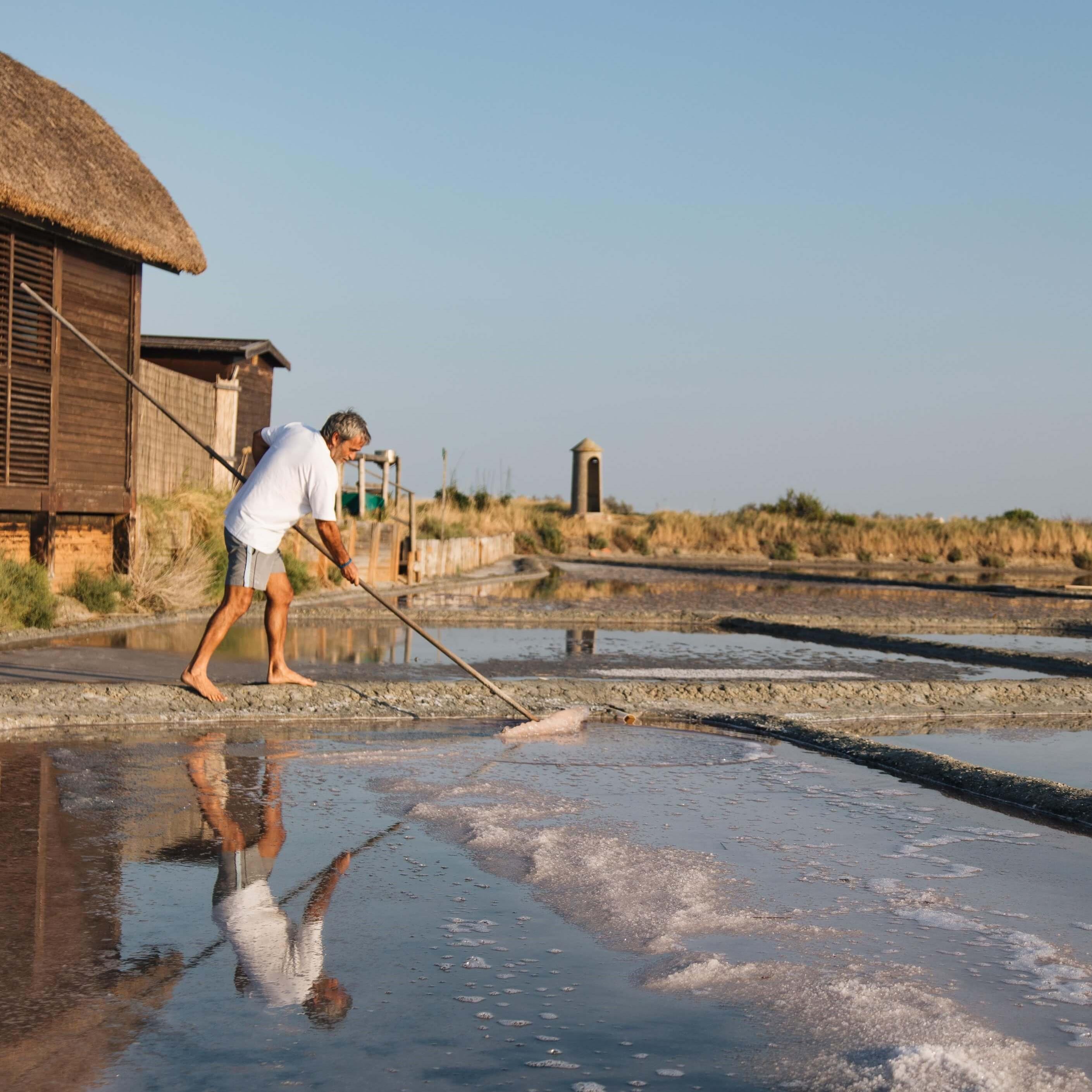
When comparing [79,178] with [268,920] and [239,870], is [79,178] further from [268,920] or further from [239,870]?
[268,920]

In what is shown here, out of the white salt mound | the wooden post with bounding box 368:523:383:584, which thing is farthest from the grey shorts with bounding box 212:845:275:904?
the wooden post with bounding box 368:523:383:584

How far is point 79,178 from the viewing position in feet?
44.8

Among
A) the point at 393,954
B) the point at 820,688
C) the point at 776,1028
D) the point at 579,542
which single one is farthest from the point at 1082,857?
the point at 579,542

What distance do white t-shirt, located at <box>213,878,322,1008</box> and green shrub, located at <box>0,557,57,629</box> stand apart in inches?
337

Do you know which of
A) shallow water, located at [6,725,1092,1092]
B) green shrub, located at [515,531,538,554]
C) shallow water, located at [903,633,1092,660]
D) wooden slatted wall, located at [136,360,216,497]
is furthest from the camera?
green shrub, located at [515,531,538,554]

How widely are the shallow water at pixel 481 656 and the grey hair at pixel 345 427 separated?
187cm

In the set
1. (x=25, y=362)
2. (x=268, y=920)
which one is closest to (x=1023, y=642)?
(x=25, y=362)

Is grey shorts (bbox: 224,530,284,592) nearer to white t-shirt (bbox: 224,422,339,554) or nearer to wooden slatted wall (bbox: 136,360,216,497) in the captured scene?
white t-shirt (bbox: 224,422,339,554)

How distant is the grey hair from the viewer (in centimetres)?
818

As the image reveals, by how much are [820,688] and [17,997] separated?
6.97m

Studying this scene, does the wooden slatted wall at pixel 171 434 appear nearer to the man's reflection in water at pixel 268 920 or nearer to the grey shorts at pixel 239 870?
the man's reflection in water at pixel 268 920

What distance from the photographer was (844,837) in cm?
513

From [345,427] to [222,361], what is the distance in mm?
21500

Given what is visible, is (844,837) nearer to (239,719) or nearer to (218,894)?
(218,894)
